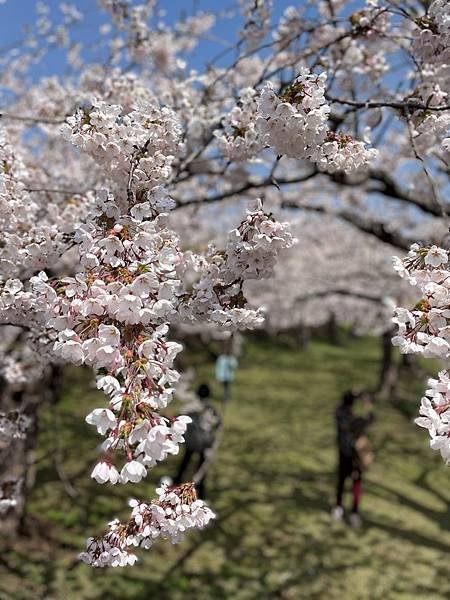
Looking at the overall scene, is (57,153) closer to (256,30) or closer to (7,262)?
(256,30)

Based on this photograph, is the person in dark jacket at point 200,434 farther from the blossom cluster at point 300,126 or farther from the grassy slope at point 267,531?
the blossom cluster at point 300,126

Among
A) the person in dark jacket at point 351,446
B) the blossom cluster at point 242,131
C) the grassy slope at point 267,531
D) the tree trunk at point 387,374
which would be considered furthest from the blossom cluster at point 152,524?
the tree trunk at point 387,374

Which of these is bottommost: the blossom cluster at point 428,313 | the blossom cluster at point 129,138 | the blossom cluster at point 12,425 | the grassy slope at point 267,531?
the grassy slope at point 267,531

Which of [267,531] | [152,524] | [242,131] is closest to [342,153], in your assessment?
[242,131]

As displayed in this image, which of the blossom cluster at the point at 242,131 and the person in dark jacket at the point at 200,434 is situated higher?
the blossom cluster at the point at 242,131

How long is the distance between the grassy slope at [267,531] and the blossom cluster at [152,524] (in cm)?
350

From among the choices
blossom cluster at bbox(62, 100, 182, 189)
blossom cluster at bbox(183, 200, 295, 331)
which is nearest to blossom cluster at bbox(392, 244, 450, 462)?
blossom cluster at bbox(183, 200, 295, 331)

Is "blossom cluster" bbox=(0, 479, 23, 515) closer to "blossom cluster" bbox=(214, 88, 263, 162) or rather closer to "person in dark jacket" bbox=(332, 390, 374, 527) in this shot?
"blossom cluster" bbox=(214, 88, 263, 162)

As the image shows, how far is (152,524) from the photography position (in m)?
1.81

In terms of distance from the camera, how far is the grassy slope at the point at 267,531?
5.09m

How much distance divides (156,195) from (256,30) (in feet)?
7.90

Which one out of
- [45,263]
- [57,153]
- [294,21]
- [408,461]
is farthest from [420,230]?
[45,263]

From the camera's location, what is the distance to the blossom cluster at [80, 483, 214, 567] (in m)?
1.80

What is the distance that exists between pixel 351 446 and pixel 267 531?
4.70ft
